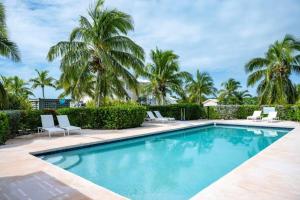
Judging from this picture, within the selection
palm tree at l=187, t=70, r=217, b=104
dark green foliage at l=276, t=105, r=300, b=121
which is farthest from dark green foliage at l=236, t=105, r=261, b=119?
palm tree at l=187, t=70, r=217, b=104

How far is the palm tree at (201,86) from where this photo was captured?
1353 inches

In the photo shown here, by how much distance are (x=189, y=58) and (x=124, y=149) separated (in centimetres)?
1590

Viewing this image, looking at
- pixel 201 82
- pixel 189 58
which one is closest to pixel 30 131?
pixel 189 58

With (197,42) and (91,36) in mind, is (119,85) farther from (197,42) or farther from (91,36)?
(197,42)

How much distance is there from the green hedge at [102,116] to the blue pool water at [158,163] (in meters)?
2.54

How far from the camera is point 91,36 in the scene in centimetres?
1405

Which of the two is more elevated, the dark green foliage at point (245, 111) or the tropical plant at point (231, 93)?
the tropical plant at point (231, 93)

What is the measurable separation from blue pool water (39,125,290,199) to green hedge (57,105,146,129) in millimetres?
2537

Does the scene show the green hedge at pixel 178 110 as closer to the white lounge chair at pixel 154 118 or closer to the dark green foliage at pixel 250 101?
the white lounge chair at pixel 154 118

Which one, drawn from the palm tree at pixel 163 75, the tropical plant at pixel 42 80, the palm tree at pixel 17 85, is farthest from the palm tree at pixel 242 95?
the palm tree at pixel 17 85

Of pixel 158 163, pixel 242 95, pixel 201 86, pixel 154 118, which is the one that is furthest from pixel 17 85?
pixel 158 163

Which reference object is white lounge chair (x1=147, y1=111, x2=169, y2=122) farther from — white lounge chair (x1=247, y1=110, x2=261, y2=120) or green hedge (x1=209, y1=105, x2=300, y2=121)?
white lounge chair (x1=247, y1=110, x2=261, y2=120)

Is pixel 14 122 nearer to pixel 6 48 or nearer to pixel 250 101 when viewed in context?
pixel 6 48

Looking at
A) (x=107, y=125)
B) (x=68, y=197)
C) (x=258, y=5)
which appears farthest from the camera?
(x=107, y=125)
